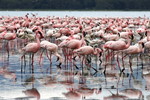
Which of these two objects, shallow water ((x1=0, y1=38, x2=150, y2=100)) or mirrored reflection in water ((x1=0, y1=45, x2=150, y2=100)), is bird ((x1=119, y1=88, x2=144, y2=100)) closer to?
mirrored reflection in water ((x1=0, y1=45, x2=150, y2=100))

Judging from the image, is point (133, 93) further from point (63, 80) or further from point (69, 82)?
point (63, 80)

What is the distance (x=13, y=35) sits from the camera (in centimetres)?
1922

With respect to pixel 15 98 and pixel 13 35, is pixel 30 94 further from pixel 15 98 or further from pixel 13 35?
pixel 13 35

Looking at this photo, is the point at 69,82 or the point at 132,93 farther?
the point at 69,82

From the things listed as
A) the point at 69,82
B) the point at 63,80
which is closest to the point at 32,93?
the point at 69,82
